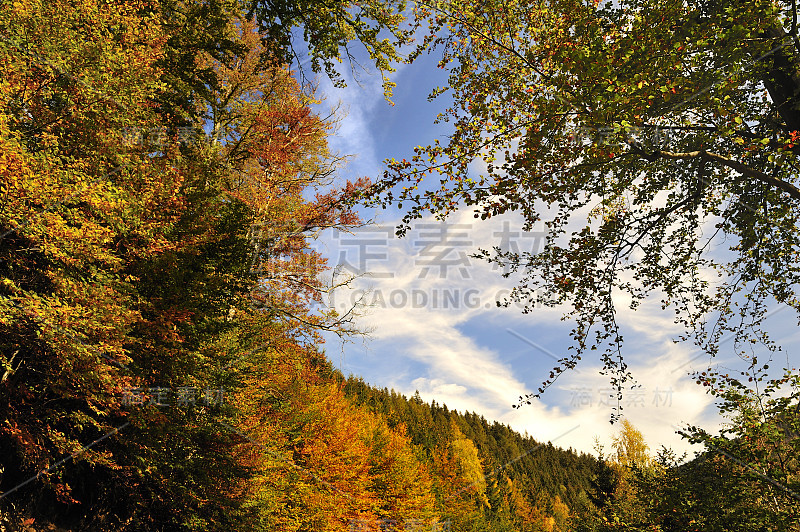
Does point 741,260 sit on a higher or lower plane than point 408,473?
higher

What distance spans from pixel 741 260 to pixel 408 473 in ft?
82.7

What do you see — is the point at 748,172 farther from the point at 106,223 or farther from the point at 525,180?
the point at 106,223

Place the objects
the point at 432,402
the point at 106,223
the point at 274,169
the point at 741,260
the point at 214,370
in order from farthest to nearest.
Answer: the point at 432,402 → the point at 274,169 → the point at 214,370 → the point at 106,223 → the point at 741,260

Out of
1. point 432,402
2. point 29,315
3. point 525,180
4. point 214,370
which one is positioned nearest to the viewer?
point 525,180

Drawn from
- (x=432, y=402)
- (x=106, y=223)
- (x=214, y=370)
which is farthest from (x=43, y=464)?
(x=432, y=402)

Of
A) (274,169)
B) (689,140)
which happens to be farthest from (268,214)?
(689,140)

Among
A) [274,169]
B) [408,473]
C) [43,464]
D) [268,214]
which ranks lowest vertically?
[43,464]

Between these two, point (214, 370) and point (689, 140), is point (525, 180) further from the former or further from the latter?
point (214, 370)

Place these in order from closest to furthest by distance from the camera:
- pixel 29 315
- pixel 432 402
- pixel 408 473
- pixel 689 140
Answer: pixel 689 140 < pixel 29 315 < pixel 408 473 < pixel 432 402

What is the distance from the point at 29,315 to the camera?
6.12 m

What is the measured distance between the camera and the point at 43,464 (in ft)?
26.0

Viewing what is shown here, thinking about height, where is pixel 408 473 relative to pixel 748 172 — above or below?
below

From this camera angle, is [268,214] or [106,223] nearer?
[106,223]

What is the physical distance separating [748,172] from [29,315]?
10560mm
